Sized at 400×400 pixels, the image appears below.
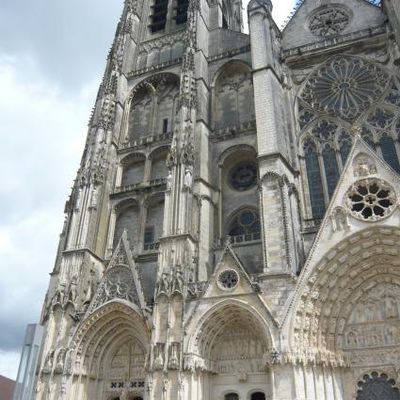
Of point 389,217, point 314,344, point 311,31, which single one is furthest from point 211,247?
point 311,31

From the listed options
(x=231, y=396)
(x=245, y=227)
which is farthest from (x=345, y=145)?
(x=231, y=396)

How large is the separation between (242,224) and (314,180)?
3.09m

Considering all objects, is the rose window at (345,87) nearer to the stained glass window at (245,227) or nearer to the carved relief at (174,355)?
the stained glass window at (245,227)

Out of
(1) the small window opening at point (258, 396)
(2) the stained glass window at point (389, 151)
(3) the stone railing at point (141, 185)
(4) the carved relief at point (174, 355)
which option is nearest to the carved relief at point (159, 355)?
(4) the carved relief at point (174, 355)

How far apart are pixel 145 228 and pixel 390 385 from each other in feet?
32.6

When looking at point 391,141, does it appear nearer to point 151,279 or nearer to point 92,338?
point 151,279

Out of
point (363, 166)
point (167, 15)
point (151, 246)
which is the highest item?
point (167, 15)

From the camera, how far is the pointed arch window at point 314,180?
51.8 ft

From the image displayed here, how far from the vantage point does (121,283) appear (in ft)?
49.6

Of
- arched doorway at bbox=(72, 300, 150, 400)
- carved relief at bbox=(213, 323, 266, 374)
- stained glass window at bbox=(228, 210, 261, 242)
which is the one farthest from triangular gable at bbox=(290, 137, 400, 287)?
arched doorway at bbox=(72, 300, 150, 400)

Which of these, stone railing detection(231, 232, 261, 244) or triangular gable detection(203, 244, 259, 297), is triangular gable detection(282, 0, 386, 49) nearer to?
stone railing detection(231, 232, 261, 244)

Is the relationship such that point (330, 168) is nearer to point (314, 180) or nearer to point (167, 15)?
point (314, 180)

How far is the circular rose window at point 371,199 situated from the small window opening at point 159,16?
16186 mm

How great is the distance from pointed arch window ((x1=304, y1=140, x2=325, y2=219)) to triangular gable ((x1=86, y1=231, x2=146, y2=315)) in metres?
6.58
